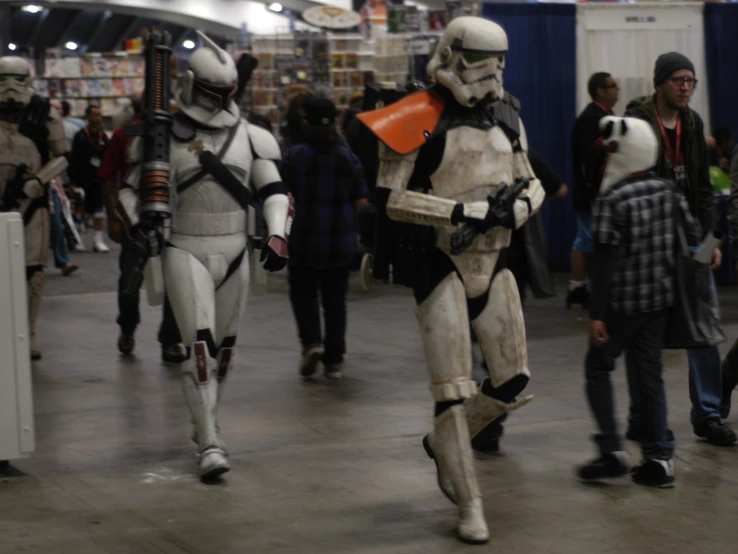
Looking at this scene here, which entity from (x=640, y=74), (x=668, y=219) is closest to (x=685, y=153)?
(x=668, y=219)

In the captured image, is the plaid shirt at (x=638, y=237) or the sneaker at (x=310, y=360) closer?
the plaid shirt at (x=638, y=237)

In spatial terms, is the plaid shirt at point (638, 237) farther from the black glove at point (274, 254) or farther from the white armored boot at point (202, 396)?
the white armored boot at point (202, 396)

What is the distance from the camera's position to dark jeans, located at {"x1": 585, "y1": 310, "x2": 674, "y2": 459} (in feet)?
18.4

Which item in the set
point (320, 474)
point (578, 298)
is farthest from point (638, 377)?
point (578, 298)

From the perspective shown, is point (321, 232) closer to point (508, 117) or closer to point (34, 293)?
point (34, 293)

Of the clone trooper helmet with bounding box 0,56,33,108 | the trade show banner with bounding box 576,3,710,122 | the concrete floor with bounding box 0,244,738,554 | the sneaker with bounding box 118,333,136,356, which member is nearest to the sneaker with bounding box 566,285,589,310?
the concrete floor with bounding box 0,244,738,554

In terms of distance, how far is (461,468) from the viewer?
5.00 meters

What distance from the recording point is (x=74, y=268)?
14344mm

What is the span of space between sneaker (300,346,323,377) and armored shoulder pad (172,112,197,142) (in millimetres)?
2582

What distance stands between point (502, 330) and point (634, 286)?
0.71 meters

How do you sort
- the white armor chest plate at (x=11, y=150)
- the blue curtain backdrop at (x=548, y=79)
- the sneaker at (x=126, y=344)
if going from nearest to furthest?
the white armor chest plate at (x=11, y=150) → the sneaker at (x=126, y=344) → the blue curtain backdrop at (x=548, y=79)

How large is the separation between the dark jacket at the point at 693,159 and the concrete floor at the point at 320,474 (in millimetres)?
1155

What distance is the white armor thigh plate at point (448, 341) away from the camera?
5.09m

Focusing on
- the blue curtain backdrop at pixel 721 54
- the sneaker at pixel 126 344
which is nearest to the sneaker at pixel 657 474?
the sneaker at pixel 126 344
